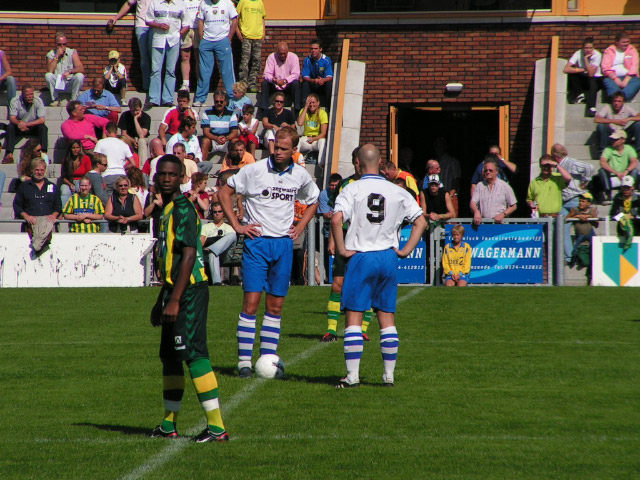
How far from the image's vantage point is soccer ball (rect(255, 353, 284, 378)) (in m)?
9.08

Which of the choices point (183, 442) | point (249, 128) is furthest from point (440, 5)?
point (183, 442)

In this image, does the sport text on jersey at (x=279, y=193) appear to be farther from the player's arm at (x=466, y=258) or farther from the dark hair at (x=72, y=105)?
the dark hair at (x=72, y=105)

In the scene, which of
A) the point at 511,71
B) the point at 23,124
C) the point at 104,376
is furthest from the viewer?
the point at 511,71

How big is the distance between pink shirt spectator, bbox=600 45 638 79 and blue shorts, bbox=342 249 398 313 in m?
15.7

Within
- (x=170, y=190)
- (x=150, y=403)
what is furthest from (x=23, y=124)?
(x=170, y=190)

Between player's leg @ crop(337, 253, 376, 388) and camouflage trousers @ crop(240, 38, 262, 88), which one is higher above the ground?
camouflage trousers @ crop(240, 38, 262, 88)

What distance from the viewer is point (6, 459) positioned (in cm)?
632

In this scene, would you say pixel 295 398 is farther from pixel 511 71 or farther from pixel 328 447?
pixel 511 71

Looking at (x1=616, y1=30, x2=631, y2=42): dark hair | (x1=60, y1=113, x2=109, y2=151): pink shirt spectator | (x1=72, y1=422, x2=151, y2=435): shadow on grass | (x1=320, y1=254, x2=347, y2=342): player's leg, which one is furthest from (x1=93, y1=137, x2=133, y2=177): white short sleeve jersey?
(x1=72, y1=422, x2=151, y2=435): shadow on grass

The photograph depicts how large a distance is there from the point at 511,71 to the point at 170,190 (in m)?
19.0

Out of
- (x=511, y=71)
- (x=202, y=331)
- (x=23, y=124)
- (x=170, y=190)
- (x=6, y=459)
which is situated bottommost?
(x=6, y=459)

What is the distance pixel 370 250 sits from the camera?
8547 mm

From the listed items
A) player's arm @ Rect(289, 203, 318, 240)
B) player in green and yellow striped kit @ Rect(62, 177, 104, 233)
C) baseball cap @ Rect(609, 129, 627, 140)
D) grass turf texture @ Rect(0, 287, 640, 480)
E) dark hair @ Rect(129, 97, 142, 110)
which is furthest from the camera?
dark hair @ Rect(129, 97, 142, 110)

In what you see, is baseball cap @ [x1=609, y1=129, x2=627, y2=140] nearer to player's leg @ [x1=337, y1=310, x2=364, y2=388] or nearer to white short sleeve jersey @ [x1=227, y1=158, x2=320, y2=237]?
white short sleeve jersey @ [x1=227, y1=158, x2=320, y2=237]
